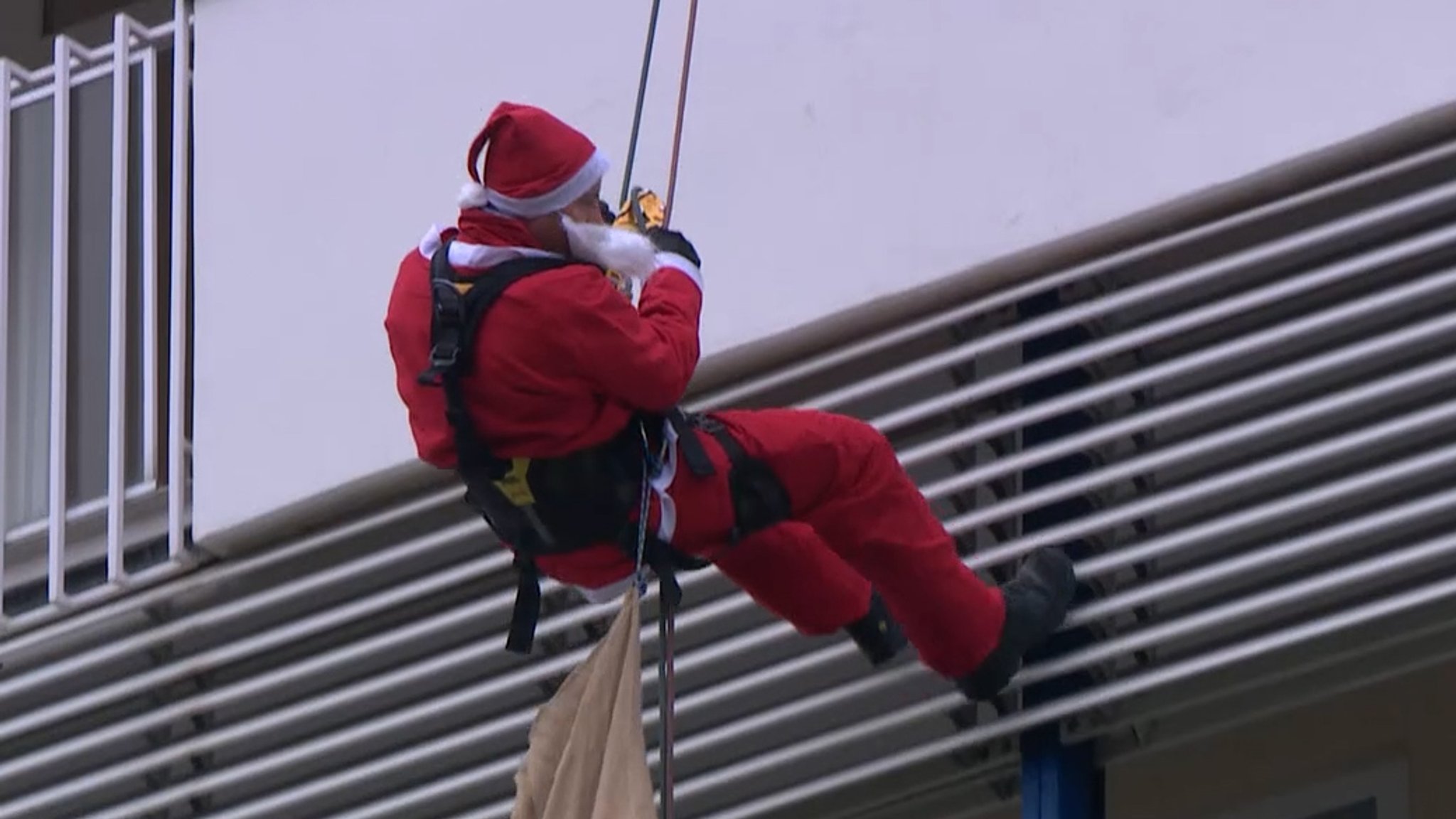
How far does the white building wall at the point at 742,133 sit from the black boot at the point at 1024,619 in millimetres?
538

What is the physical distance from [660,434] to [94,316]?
1.89 m

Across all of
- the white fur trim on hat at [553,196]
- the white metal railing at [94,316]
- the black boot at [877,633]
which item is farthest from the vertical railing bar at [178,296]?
the white fur trim on hat at [553,196]

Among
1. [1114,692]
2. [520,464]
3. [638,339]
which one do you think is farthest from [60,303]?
[1114,692]

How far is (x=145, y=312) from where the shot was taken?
25.7 feet

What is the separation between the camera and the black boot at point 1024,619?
22.3 feet

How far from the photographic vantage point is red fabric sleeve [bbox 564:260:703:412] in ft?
20.5

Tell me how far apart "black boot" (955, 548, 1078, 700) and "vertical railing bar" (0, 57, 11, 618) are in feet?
6.73

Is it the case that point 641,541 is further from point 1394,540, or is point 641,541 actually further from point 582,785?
point 1394,540

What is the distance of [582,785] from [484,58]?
1774 millimetres

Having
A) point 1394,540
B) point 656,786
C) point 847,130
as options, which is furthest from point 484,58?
point 1394,540

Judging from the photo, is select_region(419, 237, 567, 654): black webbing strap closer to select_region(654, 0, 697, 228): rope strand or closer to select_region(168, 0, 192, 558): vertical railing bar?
select_region(654, 0, 697, 228): rope strand

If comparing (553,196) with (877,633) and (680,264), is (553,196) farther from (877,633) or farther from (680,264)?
(877,633)

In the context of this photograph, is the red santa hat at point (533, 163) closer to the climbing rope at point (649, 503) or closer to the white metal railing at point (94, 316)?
the climbing rope at point (649, 503)

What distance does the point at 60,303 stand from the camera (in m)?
7.91
